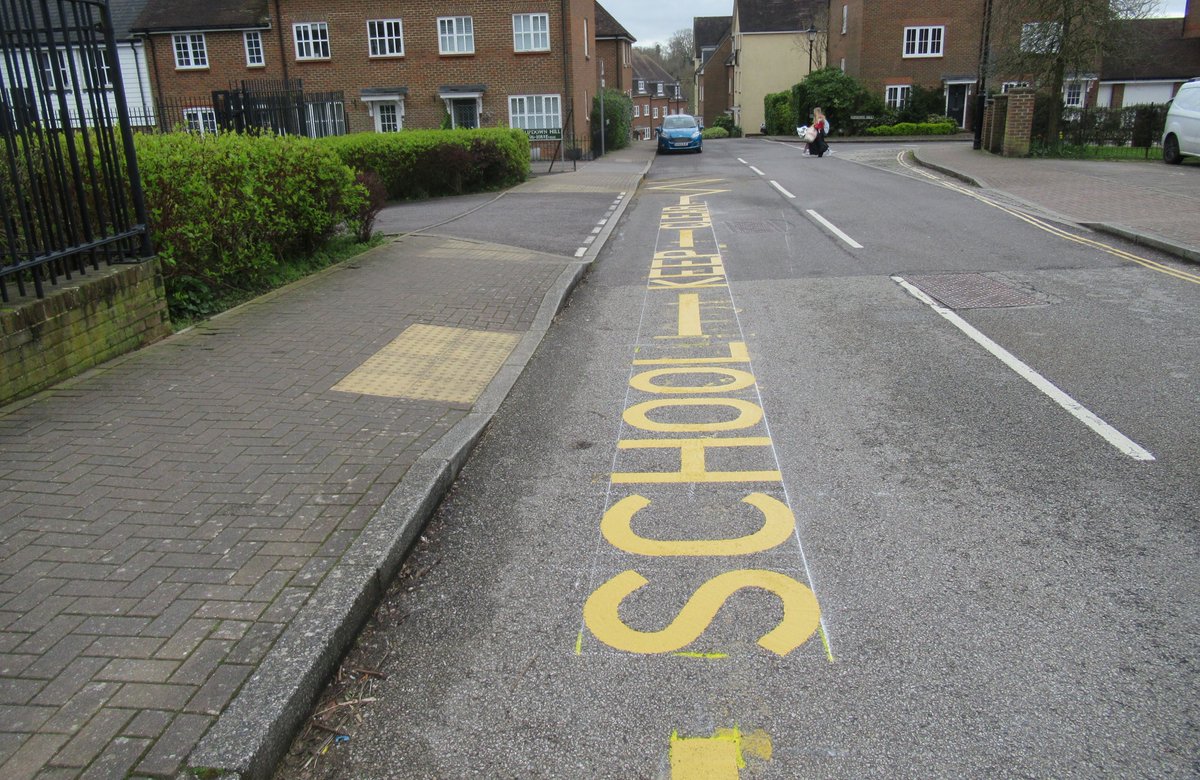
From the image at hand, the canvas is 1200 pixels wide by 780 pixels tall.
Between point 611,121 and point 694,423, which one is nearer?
point 694,423

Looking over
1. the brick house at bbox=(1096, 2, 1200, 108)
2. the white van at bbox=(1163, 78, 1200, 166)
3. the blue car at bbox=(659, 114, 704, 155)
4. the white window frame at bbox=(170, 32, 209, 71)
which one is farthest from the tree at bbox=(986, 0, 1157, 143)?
the white window frame at bbox=(170, 32, 209, 71)

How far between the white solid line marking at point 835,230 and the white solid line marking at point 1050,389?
3.56 m

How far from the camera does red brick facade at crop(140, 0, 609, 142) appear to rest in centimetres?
3431

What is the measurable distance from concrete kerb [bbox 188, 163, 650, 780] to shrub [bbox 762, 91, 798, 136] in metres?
46.9

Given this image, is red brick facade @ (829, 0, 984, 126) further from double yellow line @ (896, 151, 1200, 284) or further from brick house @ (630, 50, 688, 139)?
brick house @ (630, 50, 688, 139)

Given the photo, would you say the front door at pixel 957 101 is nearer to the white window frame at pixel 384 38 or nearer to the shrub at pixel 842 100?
the shrub at pixel 842 100

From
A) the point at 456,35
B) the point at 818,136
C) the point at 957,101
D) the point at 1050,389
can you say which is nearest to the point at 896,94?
the point at 957,101

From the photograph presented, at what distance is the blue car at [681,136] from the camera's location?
3734 cm

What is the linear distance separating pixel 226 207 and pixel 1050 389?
24.6ft

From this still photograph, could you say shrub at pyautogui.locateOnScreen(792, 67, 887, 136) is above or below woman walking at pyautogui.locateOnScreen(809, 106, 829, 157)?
above

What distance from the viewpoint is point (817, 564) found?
13.5 ft

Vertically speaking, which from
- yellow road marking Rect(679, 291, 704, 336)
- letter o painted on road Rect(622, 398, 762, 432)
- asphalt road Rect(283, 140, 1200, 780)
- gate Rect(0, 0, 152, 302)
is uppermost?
gate Rect(0, 0, 152, 302)

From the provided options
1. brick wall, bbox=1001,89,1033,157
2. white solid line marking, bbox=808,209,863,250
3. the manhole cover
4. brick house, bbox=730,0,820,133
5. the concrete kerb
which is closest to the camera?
the concrete kerb

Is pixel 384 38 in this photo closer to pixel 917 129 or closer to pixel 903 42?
pixel 917 129
